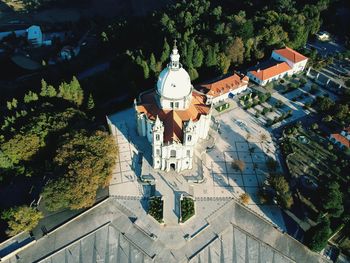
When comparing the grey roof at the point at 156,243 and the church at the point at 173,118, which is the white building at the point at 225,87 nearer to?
the church at the point at 173,118

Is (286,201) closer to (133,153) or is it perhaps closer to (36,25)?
(133,153)

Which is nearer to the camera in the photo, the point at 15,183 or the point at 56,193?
the point at 56,193

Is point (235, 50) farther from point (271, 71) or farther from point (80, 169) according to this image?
point (80, 169)

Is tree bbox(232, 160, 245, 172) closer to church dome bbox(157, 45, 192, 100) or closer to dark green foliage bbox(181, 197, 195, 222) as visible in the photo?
dark green foliage bbox(181, 197, 195, 222)

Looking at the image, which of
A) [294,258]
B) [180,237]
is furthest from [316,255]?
[180,237]

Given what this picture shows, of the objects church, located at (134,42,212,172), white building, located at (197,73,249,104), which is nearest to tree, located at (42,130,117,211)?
Answer: church, located at (134,42,212,172)

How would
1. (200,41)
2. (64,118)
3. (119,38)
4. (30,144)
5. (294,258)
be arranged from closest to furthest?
1. (294,258)
2. (30,144)
3. (64,118)
4. (200,41)
5. (119,38)

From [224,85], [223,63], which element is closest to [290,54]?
[223,63]
